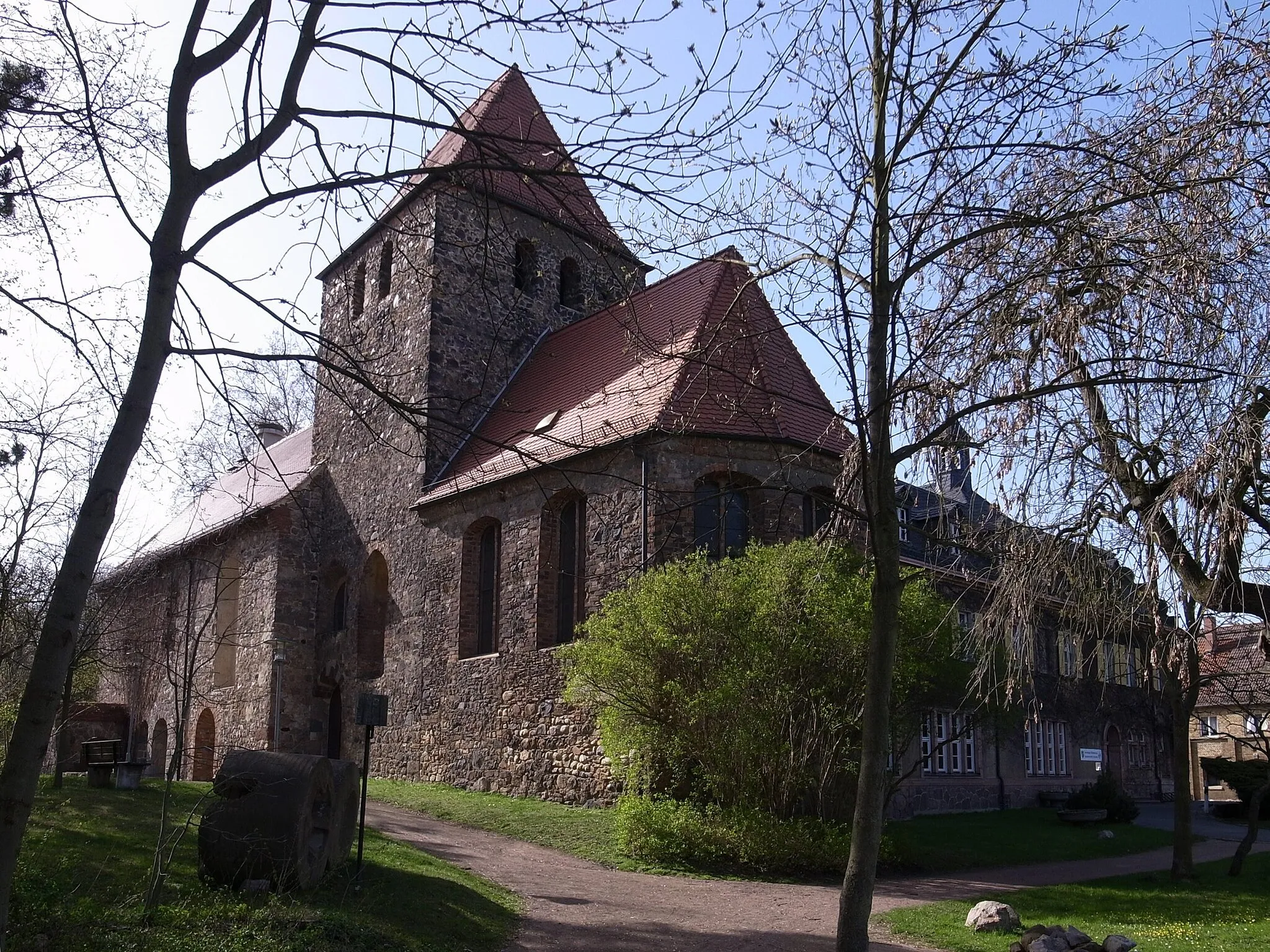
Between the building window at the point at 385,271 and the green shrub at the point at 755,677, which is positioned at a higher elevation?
the building window at the point at 385,271

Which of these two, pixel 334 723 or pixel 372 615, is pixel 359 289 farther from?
pixel 334 723

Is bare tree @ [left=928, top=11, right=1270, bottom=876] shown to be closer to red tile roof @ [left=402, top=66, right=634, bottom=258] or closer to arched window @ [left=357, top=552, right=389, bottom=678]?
red tile roof @ [left=402, top=66, right=634, bottom=258]

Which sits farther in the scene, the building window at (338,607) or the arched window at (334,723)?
the building window at (338,607)

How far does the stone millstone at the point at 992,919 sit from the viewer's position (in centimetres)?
981

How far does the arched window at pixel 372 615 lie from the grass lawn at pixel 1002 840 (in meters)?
11.6

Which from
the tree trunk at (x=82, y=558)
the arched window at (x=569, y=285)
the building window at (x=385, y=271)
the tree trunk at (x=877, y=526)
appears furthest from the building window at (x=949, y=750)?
the tree trunk at (x=82, y=558)

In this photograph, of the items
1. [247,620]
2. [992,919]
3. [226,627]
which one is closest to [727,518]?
[992,919]

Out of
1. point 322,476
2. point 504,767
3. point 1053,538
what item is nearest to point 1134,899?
point 1053,538

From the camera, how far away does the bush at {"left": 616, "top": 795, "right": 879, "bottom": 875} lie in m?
13.0

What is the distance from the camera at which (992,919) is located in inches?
388

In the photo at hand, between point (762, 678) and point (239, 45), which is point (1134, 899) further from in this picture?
point (239, 45)

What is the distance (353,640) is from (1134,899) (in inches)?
657

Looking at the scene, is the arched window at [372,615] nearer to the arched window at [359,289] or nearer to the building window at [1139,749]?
the arched window at [359,289]

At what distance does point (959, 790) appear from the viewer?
78.3 feet
